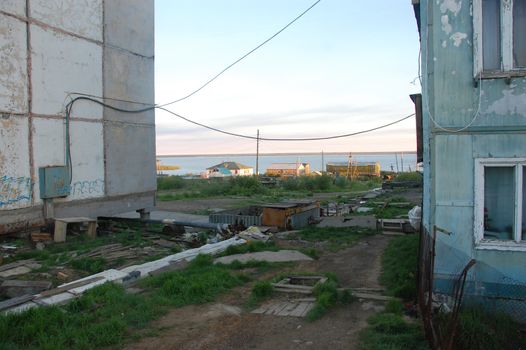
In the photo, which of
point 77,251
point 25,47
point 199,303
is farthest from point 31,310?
point 25,47

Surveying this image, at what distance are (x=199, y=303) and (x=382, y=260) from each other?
5.58 m

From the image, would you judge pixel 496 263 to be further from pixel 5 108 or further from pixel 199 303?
pixel 5 108

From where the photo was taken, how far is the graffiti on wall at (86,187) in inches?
626

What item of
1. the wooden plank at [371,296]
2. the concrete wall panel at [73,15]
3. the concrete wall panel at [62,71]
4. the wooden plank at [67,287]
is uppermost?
the concrete wall panel at [73,15]

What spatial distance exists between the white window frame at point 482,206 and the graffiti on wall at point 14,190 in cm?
1225

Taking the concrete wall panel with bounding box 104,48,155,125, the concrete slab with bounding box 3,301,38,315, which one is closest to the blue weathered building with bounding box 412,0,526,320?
the concrete slab with bounding box 3,301,38,315

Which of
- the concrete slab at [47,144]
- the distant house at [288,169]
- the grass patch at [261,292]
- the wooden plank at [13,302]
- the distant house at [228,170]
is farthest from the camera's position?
the distant house at [228,170]

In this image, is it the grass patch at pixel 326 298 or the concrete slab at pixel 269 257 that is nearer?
the grass patch at pixel 326 298

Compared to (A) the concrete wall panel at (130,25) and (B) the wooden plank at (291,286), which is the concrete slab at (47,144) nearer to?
(A) the concrete wall panel at (130,25)

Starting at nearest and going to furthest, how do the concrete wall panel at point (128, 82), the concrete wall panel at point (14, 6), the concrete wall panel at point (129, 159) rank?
the concrete wall panel at point (14, 6)
the concrete wall panel at point (128, 82)
the concrete wall panel at point (129, 159)

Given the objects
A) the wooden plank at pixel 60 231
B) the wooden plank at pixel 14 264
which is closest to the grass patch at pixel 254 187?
the wooden plank at pixel 60 231

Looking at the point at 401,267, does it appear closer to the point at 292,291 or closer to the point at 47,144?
the point at 292,291

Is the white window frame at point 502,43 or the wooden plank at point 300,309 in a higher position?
the white window frame at point 502,43

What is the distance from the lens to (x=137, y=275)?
32.8ft
